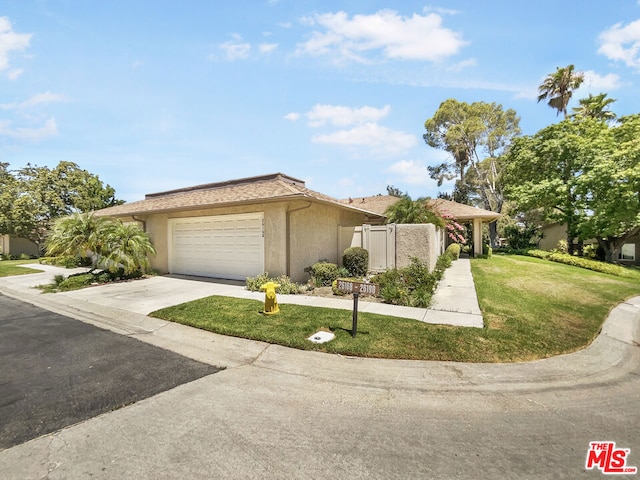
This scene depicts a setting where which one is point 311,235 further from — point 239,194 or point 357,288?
point 357,288

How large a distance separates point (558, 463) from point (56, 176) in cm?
3699

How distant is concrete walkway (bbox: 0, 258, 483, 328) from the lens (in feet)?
22.9

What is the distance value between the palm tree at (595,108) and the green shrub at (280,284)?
96.6ft

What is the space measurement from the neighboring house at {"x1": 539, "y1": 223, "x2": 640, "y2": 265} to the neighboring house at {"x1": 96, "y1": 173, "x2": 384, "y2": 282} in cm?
1961

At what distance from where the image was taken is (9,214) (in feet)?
78.4

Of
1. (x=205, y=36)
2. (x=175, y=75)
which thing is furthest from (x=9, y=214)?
(x=205, y=36)

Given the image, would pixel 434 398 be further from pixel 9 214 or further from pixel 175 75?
pixel 9 214

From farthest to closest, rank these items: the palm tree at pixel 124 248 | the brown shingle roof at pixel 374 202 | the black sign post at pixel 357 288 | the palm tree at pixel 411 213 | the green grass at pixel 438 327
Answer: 1. the brown shingle roof at pixel 374 202
2. the palm tree at pixel 411 213
3. the palm tree at pixel 124 248
4. the black sign post at pixel 357 288
5. the green grass at pixel 438 327

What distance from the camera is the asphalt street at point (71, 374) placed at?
10.6ft

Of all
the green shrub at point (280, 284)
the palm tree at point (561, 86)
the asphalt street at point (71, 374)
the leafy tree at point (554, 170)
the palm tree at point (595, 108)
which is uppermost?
the palm tree at point (561, 86)

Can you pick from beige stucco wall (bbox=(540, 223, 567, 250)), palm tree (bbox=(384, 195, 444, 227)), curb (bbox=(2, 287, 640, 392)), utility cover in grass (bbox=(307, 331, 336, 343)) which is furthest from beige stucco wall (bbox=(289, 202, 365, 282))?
beige stucco wall (bbox=(540, 223, 567, 250))

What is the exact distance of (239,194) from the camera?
38.6 feet

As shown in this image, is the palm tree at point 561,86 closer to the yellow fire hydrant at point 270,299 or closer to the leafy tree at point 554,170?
the leafy tree at point 554,170

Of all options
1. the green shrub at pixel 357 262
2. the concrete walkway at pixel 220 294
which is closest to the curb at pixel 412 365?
the concrete walkway at pixel 220 294
